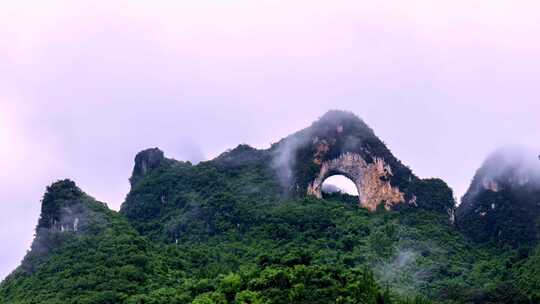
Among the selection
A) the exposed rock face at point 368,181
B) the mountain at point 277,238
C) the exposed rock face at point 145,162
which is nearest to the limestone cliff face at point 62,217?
the mountain at point 277,238

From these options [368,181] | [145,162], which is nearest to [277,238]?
[368,181]

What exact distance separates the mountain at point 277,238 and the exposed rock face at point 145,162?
0.10 meters

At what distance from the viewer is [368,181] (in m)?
66.5

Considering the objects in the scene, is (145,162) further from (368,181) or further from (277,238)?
(277,238)

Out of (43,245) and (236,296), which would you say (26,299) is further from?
(236,296)

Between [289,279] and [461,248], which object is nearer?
[289,279]

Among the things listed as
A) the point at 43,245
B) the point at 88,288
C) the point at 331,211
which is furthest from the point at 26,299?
the point at 331,211

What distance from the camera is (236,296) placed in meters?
42.7

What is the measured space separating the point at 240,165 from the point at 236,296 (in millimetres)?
30101

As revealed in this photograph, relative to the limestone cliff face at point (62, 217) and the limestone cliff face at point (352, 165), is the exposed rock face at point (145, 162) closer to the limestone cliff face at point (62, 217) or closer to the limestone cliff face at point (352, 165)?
the limestone cliff face at point (352, 165)

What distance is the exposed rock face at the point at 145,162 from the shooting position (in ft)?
244

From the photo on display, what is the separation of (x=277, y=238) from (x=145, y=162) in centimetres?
1869

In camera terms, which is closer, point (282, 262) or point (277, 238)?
point (282, 262)

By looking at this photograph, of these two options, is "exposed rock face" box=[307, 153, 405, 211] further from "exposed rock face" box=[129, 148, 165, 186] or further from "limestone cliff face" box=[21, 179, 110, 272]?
"limestone cliff face" box=[21, 179, 110, 272]
